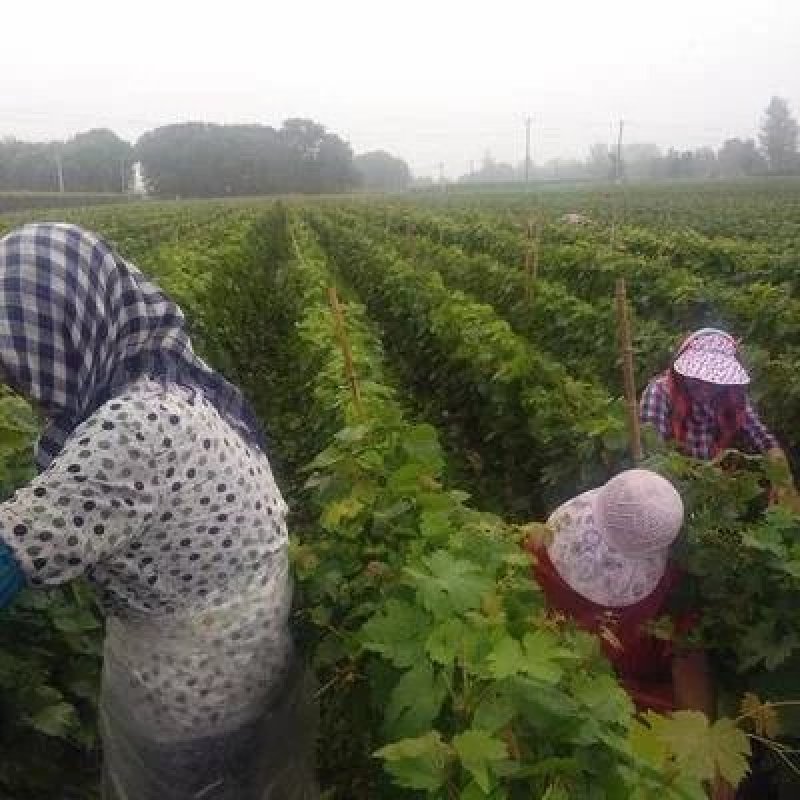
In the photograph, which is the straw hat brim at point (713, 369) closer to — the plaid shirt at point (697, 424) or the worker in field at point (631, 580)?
the plaid shirt at point (697, 424)

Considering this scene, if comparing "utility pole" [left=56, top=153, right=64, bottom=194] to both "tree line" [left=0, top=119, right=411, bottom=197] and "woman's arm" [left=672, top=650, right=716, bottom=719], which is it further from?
"woman's arm" [left=672, top=650, right=716, bottom=719]

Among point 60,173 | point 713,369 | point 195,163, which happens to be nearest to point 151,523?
point 713,369

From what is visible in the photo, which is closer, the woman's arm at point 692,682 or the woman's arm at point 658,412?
the woman's arm at point 692,682

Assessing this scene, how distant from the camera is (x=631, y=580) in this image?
241 centimetres

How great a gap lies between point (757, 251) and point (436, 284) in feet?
15.7

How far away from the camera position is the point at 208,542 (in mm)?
1856

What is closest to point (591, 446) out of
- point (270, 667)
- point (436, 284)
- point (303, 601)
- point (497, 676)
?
point (303, 601)

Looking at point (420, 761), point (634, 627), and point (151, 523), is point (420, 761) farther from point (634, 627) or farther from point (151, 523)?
point (634, 627)

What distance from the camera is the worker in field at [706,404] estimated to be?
11.9ft

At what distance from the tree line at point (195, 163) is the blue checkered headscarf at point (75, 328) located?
88.2 metres

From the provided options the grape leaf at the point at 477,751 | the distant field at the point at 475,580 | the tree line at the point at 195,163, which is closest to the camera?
the grape leaf at the point at 477,751

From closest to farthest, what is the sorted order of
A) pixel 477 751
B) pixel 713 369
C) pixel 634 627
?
pixel 477 751
pixel 634 627
pixel 713 369

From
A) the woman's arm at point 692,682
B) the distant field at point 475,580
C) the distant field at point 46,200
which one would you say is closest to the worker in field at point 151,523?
the distant field at point 475,580

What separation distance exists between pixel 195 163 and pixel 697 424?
9195cm
